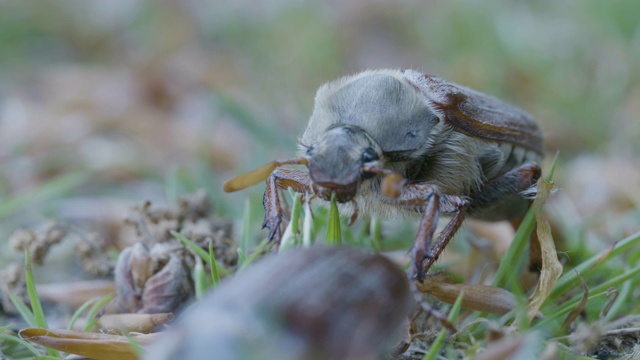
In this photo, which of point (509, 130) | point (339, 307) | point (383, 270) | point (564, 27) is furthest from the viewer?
point (564, 27)

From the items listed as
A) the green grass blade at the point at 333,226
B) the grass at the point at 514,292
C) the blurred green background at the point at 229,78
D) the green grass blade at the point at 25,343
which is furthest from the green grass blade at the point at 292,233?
the blurred green background at the point at 229,78

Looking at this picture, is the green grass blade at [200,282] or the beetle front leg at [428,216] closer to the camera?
the beetle front leg at [428,216]

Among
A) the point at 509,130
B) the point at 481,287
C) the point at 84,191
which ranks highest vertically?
the point at 509,130

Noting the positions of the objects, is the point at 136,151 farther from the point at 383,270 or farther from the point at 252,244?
the point at 383,270

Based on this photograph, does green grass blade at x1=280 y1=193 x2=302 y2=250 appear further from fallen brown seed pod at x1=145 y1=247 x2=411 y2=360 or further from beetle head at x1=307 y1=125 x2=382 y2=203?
fallen brown seed pod at x1=145 y1=247 x2=411 y2=360

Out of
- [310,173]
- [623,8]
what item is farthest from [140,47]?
[310,173]

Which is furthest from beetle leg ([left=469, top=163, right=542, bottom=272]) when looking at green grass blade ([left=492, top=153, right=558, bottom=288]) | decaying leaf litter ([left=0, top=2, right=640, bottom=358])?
green grass blade ([left=492, top=153, right=558, bottom=288])

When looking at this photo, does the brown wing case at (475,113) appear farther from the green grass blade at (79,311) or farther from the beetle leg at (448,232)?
the green grass blade at (79,311)
